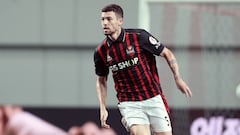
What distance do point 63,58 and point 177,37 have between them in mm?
2190

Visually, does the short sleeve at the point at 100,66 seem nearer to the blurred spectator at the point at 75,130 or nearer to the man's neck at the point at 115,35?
the man's neck at the point at 115,35

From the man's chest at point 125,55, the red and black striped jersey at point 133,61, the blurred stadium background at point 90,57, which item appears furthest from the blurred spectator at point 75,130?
the man's chest at point 125,55

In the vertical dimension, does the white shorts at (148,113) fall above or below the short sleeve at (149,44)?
below

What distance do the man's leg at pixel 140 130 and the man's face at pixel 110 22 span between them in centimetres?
66

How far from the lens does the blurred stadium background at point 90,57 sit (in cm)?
812

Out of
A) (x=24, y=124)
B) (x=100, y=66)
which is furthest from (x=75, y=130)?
(x=100, y=66)

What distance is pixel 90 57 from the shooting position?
33.2ft

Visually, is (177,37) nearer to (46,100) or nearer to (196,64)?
(196,64)

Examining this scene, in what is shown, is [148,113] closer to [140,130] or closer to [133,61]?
[140,130]

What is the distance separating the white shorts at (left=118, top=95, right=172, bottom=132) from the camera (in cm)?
553

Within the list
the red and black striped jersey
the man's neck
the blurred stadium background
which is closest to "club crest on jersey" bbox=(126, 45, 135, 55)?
the red and black striped jersey

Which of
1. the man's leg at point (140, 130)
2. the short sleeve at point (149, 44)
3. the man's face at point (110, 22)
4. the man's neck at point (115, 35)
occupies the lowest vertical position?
the man's leg at point (140, 130)

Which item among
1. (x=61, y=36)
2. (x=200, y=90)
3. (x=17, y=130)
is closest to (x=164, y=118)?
(x=200, y=90)

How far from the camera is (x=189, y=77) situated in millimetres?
8633
